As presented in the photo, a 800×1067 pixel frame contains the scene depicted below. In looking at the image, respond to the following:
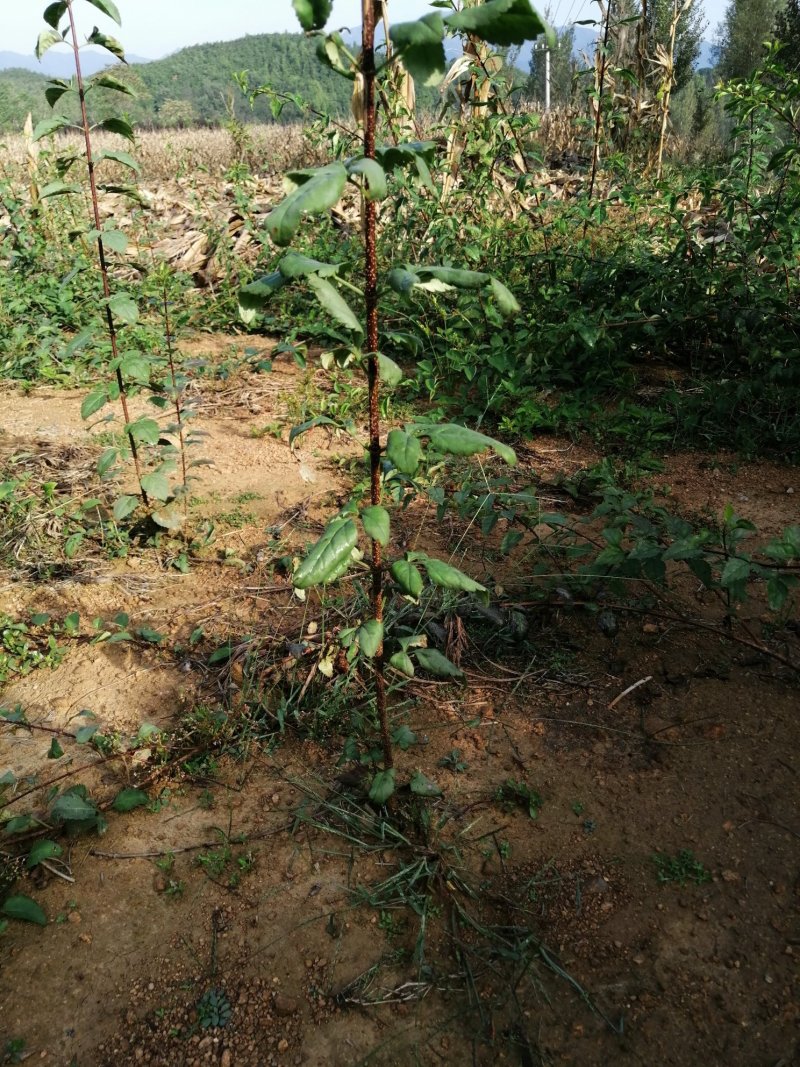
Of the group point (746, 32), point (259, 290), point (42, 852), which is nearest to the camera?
point (259, 290)

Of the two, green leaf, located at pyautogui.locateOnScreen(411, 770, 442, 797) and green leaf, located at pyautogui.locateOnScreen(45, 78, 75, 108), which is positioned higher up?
green leaf, located at pyautogui.locateOnScreen(45, 78, 75, 108)

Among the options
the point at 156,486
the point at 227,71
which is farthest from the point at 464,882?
the point at 227,71

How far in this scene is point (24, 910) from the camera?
67.1 inches

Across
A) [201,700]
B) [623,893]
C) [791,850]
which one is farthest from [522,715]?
[201,700]

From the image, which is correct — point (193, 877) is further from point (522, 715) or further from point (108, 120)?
point (108, 120)

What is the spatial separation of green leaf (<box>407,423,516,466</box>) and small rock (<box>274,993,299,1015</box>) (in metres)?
1.25

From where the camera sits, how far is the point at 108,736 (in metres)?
2.24

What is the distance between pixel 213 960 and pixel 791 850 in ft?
4.72

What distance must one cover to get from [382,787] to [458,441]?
96 centimetres

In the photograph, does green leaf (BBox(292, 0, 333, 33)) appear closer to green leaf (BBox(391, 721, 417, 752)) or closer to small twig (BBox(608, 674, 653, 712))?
green leaf (BBox(391, 721, 417, 752))

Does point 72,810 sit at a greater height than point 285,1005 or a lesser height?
greater

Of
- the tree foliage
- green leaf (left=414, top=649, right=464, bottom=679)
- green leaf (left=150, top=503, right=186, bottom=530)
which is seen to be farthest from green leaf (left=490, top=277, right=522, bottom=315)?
the tree foliage

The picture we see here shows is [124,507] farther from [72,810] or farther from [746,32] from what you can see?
[746,32]

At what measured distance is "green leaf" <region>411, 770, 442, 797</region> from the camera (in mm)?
1909
